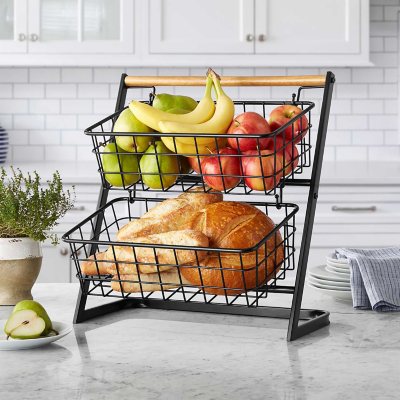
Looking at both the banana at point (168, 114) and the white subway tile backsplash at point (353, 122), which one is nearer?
the banana at point (168, 114)

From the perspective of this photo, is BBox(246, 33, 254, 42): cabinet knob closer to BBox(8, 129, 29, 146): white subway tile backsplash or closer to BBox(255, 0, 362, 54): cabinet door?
BBox(255, 0, 362, 54): cabinet door

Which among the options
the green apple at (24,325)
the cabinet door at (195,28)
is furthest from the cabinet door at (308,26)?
the green apple at (24,325)

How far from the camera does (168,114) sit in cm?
142

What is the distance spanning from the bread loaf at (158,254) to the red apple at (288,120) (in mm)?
218

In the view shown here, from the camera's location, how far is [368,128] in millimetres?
4660

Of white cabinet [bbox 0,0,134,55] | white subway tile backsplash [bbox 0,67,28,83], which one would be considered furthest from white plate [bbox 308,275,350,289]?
white subway tile backsplash [bbox 0,67,28,83]

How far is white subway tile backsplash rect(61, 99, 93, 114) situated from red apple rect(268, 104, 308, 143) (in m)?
3.35

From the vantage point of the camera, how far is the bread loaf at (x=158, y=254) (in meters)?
1.35

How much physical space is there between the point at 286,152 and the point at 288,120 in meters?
0.06

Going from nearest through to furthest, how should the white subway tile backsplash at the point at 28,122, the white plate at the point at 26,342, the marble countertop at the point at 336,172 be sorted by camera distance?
the white plate at the point at 26,342
the marble countertop at the point at 336,172
the white subway tile backsplash at the point at 28,122

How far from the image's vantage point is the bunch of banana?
1370 millimetres

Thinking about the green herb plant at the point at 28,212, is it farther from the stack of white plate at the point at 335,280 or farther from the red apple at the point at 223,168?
the stack of white plate at the point at 335,280

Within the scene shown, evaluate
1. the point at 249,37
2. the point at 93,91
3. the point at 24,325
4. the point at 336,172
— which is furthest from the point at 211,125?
the point at 93,91

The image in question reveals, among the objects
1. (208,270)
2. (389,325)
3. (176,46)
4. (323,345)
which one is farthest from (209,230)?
(176,46)
